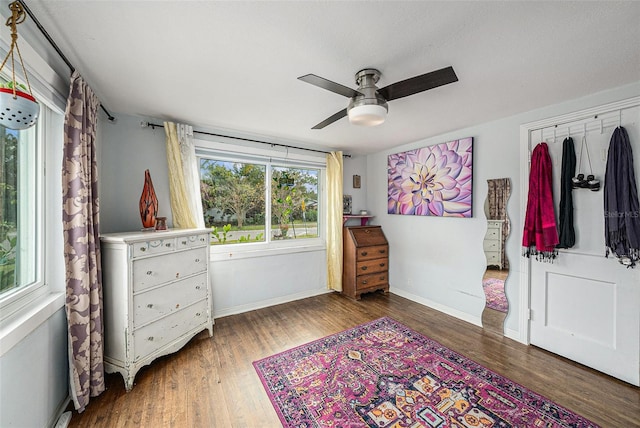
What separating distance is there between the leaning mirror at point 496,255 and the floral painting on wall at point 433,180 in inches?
9.6

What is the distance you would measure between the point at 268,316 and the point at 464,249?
2576mm

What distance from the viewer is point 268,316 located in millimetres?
3121

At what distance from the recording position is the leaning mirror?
8.78 feet

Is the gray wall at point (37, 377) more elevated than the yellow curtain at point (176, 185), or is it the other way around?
the yellow curtain at point (176, 185)

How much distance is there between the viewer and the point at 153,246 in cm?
202

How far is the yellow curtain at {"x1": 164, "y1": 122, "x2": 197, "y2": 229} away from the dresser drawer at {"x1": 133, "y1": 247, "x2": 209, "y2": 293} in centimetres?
51

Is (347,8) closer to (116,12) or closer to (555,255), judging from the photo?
(116,12)

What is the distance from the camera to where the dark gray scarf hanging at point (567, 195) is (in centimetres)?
220

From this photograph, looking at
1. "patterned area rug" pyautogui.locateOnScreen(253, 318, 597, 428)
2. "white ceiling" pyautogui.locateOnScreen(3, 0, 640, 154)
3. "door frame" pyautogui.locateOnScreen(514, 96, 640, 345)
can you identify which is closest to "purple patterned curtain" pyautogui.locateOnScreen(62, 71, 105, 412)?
"white ceiling" pyautogui.locateOnScreen(3, 0, 640, 154)

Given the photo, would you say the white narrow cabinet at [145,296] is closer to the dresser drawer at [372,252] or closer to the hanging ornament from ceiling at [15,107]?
the hanging ornament from ceiling at [15,107]

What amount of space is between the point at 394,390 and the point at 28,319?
228 centimetres

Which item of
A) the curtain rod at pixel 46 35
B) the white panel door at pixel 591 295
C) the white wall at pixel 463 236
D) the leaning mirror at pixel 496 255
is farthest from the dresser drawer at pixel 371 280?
the curtain rod at pixel 46 35

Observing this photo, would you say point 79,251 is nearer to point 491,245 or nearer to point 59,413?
point 59,413

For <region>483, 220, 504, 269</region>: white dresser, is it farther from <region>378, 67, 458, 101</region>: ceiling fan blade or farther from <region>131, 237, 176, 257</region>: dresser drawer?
<region>131, 237, 176, 257</region>: dresser drawer
